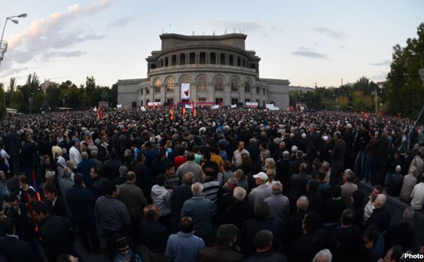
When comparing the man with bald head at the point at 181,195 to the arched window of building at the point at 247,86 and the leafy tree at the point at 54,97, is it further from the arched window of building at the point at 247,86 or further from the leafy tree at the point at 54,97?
the leafy tree at the point at 54,97

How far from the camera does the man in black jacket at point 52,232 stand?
5328 mm

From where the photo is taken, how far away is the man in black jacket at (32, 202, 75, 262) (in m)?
5.33

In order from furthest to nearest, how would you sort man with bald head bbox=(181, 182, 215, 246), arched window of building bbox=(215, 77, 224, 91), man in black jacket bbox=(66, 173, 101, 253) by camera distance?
arched window of building bbox=(215, 77, 224, 91) → man in black jacket bbox=(66, 173, 101, 253) → man with bald head bbox=(181, 182, 215, 246)

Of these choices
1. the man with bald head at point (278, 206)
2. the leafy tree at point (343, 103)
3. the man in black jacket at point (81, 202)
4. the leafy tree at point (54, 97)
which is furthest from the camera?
the leafy tree at point (343, 103)

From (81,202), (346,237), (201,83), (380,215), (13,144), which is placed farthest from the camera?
(201,83)

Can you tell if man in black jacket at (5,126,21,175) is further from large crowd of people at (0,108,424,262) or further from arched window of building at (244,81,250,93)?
arched window of building at (244,81,250,93)

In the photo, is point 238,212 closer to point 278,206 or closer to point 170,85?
point 278,206

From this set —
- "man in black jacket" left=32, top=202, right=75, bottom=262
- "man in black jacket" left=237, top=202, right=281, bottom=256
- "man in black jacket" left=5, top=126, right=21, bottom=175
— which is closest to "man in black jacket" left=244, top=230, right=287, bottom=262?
"man in black jacket" left=237, top=202, right=281, bottom=256

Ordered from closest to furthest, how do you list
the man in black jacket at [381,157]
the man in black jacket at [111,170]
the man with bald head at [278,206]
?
the man with bald head at [278,206] → the man in black jacket at [111,170] → the man in black jacket at [381,157]

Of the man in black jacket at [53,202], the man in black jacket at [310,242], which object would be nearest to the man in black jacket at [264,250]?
the man in black jacket at [310,242]

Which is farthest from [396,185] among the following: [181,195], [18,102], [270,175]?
[18,102]

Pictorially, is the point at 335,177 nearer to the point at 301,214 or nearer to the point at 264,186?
the point at 264,186

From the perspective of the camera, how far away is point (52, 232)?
5.32 meters

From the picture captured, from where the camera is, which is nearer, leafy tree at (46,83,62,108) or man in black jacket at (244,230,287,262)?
man in black jacket at (244,230,287,262)
